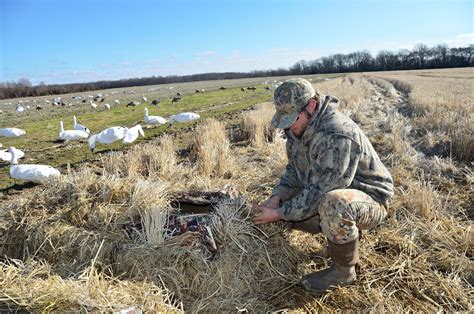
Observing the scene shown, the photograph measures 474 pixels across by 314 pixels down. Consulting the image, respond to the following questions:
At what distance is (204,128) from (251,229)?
210 inches

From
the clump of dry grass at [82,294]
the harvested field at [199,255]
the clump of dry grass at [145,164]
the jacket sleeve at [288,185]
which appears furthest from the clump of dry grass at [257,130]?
the clump of dry grass at [82,294]

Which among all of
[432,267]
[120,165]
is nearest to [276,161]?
[120,165]

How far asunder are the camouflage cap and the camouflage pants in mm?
678

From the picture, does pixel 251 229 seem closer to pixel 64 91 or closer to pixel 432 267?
pixel 432 267

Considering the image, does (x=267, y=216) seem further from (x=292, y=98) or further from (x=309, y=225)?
(x=292, y=98)

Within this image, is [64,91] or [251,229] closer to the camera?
[251,229]

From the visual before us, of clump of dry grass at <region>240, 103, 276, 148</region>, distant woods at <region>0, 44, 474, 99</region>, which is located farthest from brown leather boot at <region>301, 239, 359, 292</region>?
distant woods at <region>0, 44, 474, 99</region>

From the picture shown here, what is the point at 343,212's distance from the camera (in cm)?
268

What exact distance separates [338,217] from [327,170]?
1.18ft

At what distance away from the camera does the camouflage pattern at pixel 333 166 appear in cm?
271

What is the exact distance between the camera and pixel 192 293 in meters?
2.95

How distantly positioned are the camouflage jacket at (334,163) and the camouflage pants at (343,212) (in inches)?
3.0

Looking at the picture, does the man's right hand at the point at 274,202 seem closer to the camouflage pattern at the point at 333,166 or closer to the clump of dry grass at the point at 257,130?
the camouflage pattern at the point at 333,166

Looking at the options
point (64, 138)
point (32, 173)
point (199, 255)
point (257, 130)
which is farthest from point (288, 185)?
point (64, 138)
